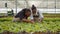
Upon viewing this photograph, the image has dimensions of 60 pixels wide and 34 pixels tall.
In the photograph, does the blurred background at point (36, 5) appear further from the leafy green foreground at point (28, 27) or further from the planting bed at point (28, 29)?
the planting bed at point (28, 29)

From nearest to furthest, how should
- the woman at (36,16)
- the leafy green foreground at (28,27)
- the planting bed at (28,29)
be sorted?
the planting bed at (28,29), the leafy green foreground at (28,27), the woman at (36,16)

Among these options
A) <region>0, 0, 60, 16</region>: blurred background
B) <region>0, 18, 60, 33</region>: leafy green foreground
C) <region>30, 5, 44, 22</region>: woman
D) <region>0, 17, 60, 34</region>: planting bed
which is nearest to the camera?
<region>0, 17, 60, 34</region>: planting bed

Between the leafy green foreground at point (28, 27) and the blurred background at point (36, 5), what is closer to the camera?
the leafy green foreground at point (28, 27)

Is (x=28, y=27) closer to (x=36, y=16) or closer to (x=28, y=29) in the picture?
(x=28, y=29)

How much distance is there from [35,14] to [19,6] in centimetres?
1669

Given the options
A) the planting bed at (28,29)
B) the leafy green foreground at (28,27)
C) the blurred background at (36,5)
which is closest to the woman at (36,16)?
the leafy green foreground at (28,27)

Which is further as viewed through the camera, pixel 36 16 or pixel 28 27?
pixel 36 16

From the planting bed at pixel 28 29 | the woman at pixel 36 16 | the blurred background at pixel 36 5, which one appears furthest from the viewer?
the blurred background at pixel 36 5

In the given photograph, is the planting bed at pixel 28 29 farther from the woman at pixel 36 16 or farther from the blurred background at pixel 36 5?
the blurred background at pixel 36 5

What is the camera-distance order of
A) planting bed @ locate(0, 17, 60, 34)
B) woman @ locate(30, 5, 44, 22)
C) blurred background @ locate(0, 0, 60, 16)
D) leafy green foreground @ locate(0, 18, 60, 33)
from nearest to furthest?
planting bed @ locate(0, 17, 60, 34), leafy green foreground @ locate(0, 18, 60, 33), woman @ locate(30, 5, 44, 22), blurred background @ locate(0, 0, 60, 16)

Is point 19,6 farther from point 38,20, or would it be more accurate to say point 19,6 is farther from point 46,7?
point 38,20

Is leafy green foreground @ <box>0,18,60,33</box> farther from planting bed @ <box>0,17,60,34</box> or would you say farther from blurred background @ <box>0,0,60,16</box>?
blurred background @ <box>0,0,60,16</box>

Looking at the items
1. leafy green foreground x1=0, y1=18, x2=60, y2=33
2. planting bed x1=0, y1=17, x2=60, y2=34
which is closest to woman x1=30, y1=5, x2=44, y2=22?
leafy green foreground x1=0, y1=18, x2=60, y2=33

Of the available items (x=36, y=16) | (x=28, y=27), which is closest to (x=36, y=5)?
(x=36, y=16)
